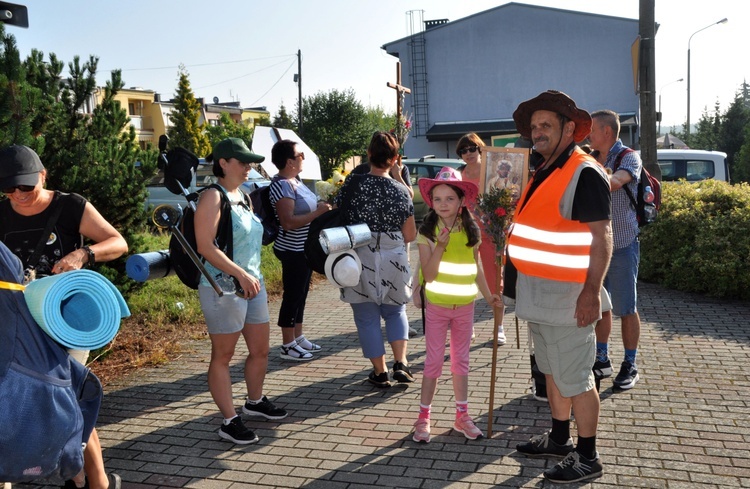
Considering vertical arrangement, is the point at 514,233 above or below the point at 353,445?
above

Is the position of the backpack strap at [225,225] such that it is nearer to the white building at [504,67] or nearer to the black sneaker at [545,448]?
the black sneaker at [545,448]

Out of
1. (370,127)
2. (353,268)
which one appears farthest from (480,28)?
(353,268)

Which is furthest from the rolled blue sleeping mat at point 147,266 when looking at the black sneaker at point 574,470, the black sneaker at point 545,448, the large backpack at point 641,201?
the large backpack at point 641,201

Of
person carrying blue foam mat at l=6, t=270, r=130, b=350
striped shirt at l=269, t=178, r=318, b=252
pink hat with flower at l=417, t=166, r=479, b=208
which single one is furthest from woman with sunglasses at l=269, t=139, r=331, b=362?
person carrying blue foam mat at l=6, t=270, r=130, b=350

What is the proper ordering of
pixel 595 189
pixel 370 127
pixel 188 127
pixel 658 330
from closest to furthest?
1. pixel 595 189
2. pixel 658 330
3. pixel 370 127
4. pixel 188 127

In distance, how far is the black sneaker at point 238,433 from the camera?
4.63m

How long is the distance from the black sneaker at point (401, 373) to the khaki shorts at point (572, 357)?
6.26 ft

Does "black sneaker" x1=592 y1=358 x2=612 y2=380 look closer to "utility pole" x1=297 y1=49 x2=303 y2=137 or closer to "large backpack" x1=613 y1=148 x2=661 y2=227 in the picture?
"large backpack" x1=613 y1=148 x2=661 y2=227

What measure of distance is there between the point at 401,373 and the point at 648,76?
25.7ft

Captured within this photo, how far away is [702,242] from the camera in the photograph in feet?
29.6

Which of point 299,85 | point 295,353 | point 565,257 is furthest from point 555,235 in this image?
point 299,85

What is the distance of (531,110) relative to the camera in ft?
13.6

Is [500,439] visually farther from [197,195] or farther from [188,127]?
[188,127]

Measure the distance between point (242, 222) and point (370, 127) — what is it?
39.3 metres
